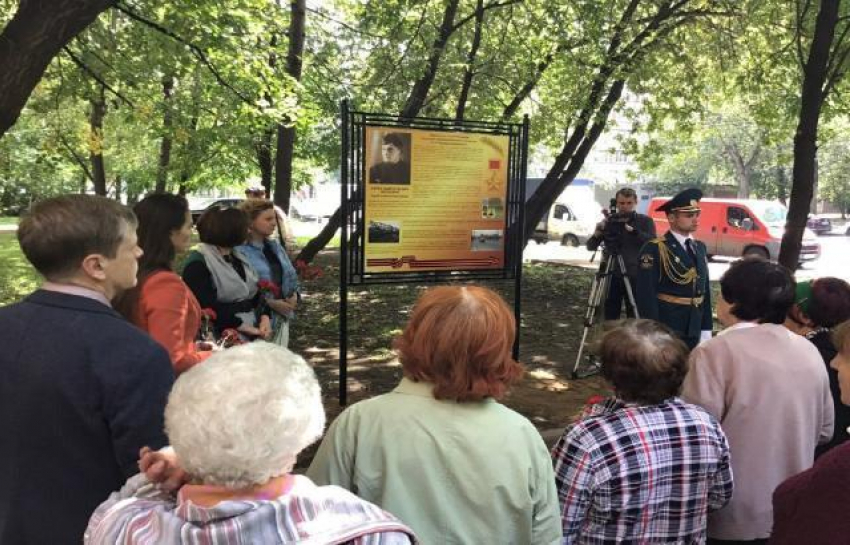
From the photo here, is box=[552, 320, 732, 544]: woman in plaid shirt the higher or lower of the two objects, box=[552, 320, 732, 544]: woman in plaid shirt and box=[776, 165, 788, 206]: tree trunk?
the lower

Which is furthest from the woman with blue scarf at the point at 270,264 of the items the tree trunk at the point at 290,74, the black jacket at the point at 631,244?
the tree trunk at the point at 290,74

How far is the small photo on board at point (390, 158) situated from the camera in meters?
4.84

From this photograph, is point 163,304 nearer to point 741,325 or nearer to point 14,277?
point 741,325

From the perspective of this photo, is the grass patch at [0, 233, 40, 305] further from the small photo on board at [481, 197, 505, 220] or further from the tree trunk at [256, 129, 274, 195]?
the small photo on board at [481, 197, 505, 220]

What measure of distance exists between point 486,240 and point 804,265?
17204 mm

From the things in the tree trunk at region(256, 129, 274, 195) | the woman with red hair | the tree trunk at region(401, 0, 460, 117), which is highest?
the tree trunk at region(401, 0, 460, 117)

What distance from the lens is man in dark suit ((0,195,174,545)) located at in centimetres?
165

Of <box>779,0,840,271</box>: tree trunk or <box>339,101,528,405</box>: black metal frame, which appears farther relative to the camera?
<box>779,0,840,271</box>: tree trunk

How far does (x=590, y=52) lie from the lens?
10.4 metres

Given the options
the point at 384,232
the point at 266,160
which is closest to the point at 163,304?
the point at 384,232

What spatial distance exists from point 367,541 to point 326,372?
5808mm

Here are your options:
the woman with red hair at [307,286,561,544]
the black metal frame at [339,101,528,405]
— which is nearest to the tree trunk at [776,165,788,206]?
the black metal frame at [339,101,528,405]

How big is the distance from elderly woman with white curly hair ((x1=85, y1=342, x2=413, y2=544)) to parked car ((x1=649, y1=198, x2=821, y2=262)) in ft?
61.2

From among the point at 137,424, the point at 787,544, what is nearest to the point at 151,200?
the point at 137,424
